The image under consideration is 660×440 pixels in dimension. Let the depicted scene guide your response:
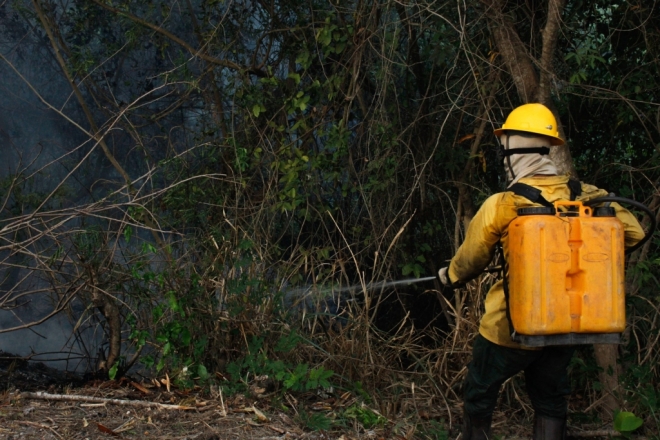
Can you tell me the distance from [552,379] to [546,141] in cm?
125

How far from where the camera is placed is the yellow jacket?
3762mm

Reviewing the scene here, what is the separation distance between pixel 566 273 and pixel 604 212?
0.37 metres

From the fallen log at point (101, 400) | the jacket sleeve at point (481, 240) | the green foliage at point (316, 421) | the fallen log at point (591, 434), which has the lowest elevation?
the fallen log at point (591, 434)

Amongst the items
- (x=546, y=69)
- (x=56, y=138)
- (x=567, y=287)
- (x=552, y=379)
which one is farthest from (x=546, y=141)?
(x=56, y=138)

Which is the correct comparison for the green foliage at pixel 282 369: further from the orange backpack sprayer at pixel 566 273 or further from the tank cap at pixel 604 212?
the tank cap at pixel 604 212

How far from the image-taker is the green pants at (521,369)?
397cm

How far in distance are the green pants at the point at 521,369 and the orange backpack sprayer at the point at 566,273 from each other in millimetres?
341

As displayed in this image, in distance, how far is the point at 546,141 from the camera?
387 cm

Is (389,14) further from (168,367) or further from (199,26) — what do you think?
(168,367)

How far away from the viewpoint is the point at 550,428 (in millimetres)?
4117

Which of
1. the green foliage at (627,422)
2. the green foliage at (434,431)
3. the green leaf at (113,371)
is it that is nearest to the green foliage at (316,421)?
the green foliage at (434,431)

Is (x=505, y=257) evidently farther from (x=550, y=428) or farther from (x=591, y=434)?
(x=591, y=434)

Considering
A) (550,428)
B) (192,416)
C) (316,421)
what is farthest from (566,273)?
(192,416)

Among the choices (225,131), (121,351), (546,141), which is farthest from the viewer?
(225,131)
